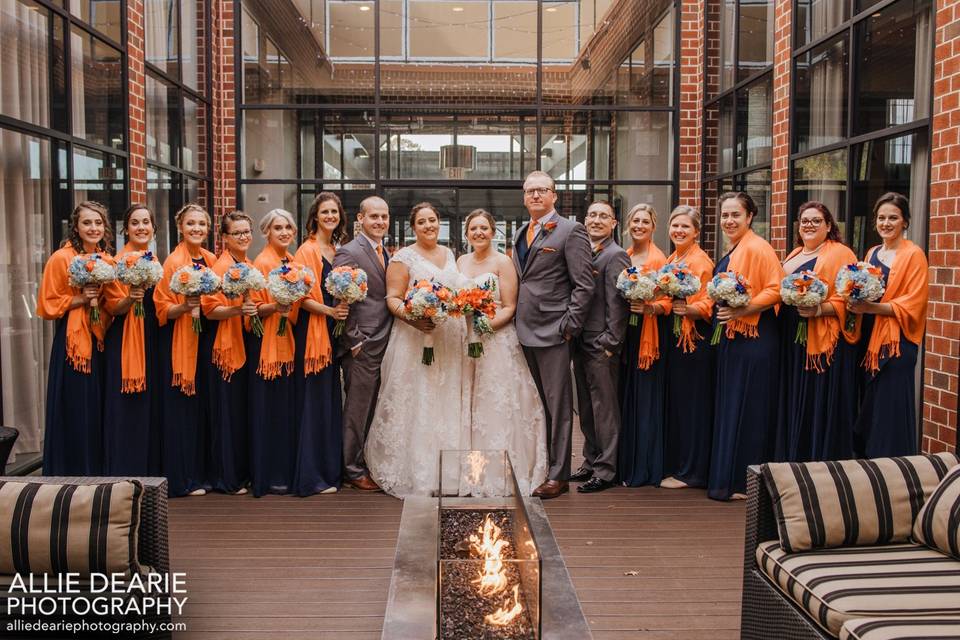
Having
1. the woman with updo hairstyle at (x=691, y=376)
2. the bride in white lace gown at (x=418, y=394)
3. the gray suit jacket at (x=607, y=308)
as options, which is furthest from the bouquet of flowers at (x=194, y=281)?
the woman with updo hairstyle at (x=691, y=376)

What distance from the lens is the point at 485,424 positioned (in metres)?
5.99

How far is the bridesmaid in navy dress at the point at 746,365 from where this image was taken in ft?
18.9

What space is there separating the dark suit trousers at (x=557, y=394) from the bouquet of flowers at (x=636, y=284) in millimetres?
578

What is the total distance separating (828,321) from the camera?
5512mm

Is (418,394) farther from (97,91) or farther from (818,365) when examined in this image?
(97,91)

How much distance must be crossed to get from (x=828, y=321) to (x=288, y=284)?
356 cm

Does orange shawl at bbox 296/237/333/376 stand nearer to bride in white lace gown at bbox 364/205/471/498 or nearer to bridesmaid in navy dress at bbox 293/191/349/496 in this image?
bridesmaid in navy dress at bbox 293/191/349/496

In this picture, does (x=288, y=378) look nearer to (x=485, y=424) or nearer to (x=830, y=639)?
(x=485, y=424)

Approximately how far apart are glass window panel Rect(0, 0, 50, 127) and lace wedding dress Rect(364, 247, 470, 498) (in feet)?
9.27

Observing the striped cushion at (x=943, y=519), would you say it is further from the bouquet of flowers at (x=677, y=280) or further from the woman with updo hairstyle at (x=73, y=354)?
the woman with updo hairstyle at (x=73, y=354)

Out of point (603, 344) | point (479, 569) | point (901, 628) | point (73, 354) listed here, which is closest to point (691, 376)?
point (603, 344)

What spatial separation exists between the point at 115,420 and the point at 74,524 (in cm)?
252

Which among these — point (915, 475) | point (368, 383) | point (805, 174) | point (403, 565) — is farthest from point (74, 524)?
point (805, 174)

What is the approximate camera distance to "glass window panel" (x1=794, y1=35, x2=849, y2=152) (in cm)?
697
